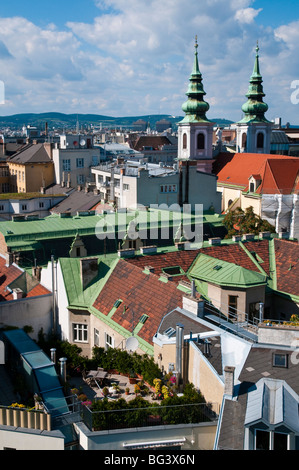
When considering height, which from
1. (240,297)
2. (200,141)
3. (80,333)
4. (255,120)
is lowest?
(80,333)

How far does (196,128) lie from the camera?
8000 cm

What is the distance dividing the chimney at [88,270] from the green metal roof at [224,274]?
545 cm

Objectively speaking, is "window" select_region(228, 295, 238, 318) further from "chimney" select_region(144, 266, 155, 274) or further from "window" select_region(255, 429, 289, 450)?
"window" select_region(255, 429, 289, 450)

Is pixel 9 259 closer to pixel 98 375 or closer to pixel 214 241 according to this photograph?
pixel 214 241

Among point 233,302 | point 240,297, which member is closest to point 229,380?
point 240,297

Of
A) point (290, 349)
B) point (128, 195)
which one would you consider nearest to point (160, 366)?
point (290, 349)

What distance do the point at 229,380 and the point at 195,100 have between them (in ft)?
221

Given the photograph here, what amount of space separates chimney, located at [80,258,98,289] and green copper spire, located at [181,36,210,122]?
174 feet

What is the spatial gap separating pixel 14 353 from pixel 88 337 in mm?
4883

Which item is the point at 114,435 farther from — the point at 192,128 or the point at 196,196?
the point at 192,128

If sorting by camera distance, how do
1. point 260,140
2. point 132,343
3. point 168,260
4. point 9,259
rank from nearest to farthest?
point 132,343 < point 168,260 < point 9,259 < point 260,140

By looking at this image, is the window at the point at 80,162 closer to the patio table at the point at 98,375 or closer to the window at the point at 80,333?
the window at the point at 80,333

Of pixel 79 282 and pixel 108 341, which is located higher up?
pixel 79 282

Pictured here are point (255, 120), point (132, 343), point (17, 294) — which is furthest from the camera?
point (255, 120)
